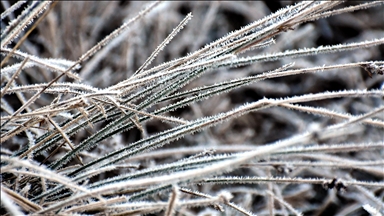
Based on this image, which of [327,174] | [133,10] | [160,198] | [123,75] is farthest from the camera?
[133,10]

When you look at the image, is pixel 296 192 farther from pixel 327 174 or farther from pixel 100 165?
pixel 100 165

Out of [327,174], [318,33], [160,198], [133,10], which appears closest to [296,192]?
[327,174]

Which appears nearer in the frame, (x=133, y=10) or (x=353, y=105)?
(x=133, y=10)

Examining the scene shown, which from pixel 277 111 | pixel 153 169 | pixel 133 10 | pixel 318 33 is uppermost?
pixel 318 33

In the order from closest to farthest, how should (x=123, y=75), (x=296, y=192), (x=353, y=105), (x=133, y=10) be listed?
1. (x=296, y=192)
2. (x=123, y=75)
3. (x=133, y=10)
4. (x=353, y=105)

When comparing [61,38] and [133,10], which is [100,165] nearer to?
[61,38]

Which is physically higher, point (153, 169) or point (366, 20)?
point (366, 20)
